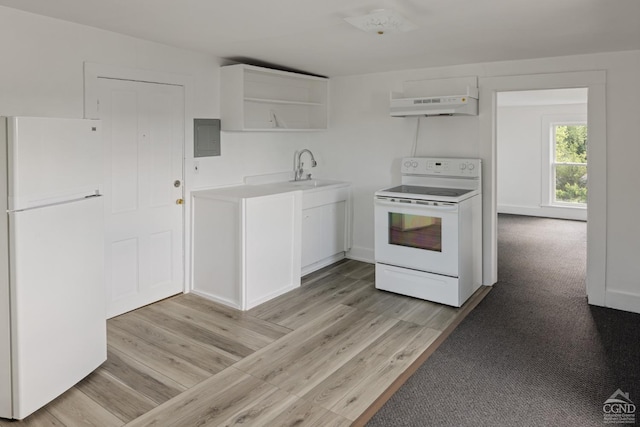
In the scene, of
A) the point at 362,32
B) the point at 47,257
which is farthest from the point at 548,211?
the point at 47,257

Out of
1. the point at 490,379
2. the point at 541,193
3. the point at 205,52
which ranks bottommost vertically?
the point at 490,379

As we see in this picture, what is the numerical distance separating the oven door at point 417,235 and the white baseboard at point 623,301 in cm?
134

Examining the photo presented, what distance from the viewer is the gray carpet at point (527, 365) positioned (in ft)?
7.88

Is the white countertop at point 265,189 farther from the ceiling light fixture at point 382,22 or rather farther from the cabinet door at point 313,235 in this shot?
the ceiling light fixture at point 382,22

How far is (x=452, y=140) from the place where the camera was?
454 centimetres

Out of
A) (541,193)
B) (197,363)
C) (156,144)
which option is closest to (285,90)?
(156,144)

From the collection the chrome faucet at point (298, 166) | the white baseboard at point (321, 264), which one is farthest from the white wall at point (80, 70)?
the white baseboard at point (321, 264)

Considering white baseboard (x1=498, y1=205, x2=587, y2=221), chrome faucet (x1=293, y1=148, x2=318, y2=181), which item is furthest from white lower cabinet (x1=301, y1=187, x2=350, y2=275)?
white baseboard (x1=498, y1=205, x2=587, y2=221)

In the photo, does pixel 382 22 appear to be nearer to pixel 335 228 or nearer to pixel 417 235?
pixel 417 235

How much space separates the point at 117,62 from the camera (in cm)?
344

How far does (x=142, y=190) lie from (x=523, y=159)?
7.17 metres

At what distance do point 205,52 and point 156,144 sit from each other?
94 centimetres

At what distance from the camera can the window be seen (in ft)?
26.8

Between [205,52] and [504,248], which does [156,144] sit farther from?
[504,248]
